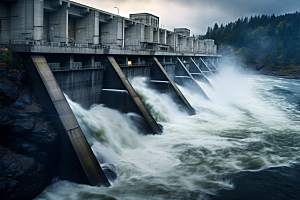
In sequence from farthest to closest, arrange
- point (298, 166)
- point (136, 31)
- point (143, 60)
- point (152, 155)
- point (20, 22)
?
point (136, 31) → point (143, 60) → point (20, 22) → point (152, 155) → point (298, 166)

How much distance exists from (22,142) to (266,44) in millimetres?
116741

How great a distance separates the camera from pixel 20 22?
1627 centimetres

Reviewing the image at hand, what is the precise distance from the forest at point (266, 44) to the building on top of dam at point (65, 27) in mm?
60502

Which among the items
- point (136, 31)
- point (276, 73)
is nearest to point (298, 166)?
point (136, 31)

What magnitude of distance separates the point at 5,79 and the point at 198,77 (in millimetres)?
31587

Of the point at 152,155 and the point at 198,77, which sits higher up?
the point at 198,77

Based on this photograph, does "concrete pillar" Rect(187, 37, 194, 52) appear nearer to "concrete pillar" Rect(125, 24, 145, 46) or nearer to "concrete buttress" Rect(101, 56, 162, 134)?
"concrete pillar" Rect(125, 24, 145, 46)

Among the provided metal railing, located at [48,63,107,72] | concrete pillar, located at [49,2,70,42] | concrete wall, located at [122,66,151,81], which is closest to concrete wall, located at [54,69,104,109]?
metal railing, located at [48,63,107,72]

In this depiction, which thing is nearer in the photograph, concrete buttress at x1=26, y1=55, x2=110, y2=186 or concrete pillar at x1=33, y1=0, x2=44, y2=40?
concrete buttress at x1=26, y1=55, x2=110, y2=186

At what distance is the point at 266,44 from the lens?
11000 cm

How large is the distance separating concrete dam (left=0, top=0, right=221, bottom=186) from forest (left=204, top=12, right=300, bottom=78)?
64453 mm

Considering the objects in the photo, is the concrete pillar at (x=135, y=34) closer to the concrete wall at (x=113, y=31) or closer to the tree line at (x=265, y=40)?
the concrete wall at (x=113, y=31)

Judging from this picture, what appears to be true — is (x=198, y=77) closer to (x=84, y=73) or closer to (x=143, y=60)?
(x=143, y=60)

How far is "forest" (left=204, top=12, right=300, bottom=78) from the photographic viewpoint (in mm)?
86700
